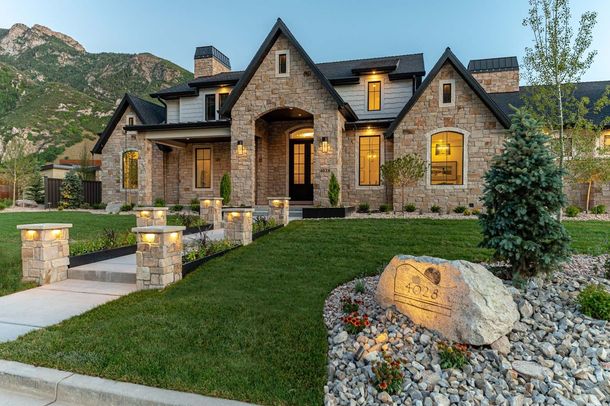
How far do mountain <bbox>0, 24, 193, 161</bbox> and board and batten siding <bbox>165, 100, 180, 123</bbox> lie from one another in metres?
28.6

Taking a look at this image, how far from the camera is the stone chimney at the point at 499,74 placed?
1681 centimetres

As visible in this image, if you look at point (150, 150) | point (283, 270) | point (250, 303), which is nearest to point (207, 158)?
point (150, 150)

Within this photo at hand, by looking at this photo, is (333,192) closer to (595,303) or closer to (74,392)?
(595,303)

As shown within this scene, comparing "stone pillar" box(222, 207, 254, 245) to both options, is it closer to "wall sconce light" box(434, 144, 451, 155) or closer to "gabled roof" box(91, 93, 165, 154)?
"wall sconce light" box(434, 144, 451, 155)

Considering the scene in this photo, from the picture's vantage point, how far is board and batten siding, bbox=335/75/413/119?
14859 mm

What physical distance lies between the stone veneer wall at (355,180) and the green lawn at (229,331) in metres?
7.39

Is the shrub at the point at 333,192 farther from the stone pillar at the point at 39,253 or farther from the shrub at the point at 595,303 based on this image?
the shrub at the point at 595,303

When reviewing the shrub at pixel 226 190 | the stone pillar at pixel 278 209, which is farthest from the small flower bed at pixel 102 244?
the shrub at pixel 226 190

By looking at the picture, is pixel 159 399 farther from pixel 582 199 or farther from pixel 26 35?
pixel 26 35

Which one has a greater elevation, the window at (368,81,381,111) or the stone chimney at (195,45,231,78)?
the stone chimney at (195,45,231,78)

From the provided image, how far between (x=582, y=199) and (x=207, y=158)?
52.6 feet

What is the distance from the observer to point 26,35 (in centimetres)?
7712

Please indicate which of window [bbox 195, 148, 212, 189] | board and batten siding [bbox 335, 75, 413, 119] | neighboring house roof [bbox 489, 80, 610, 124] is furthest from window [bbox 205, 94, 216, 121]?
neighboring house roof [bbox 489, 80, 610, 124]

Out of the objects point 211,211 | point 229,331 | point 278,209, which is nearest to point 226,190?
point 211,211
